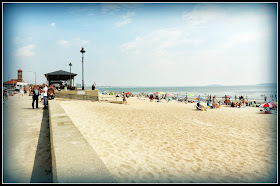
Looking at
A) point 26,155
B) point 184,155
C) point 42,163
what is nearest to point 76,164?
point 42,163

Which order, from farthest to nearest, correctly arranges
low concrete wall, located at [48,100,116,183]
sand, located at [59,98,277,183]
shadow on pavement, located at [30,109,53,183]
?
sand, located at [59,98,277,183], shadow on pavement, located at [30,109,53,183], low concrete wall, located at [48,100,116,183]

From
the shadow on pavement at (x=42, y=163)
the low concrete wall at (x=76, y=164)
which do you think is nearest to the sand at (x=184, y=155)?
Result: the low concrete wall at (x=76, y=164)

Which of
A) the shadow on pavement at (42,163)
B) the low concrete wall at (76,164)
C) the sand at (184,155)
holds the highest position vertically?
the low concrete wall at (76,164)

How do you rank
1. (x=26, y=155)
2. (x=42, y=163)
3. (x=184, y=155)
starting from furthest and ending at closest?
(x=184, y=155) < (x=26, y=155) < (x=42, y=163)

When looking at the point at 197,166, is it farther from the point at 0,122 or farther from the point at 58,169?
the point at 0,122

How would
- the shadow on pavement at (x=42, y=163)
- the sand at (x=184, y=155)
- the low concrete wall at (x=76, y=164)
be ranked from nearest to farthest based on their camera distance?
the low concrete wall at (x=76, y=164) → the shadow on pavement at (x=42, y=163) → the sand at (x=184, y=155)

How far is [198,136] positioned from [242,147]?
1.48 meters

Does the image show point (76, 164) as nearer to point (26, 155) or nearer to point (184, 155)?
point (26, 155)

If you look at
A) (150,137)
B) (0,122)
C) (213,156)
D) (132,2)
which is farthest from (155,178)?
(132,2)

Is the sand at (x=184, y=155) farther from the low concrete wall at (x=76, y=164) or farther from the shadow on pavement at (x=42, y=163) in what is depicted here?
the shadow on pavement at (x=42, y=163)

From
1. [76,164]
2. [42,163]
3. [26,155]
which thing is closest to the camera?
[76,164]

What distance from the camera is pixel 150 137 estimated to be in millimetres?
5648

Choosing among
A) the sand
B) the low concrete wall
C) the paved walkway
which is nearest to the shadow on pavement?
A: the paved walkway

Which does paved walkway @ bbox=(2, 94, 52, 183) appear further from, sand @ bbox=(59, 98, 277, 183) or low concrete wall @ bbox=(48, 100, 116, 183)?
sand @ bbox=(59, 98, 277, 183)
